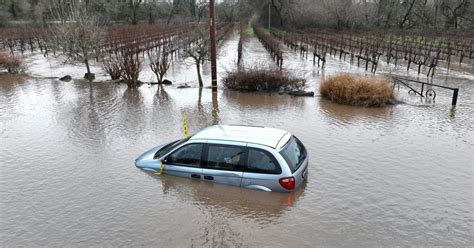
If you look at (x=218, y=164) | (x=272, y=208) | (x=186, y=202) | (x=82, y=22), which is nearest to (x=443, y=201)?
(x=272, y=208)

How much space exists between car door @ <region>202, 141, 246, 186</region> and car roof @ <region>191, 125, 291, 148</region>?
0.64 feet

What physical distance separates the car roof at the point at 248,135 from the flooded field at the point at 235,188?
121 cm

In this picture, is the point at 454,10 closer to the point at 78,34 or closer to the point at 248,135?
the point at 78,34

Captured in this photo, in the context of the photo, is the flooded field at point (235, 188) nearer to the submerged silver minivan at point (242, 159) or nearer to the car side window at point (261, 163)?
the submerged silver minivan at point (242, 159)

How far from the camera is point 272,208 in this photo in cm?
856

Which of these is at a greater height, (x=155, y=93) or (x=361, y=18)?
(x=361, y=18)

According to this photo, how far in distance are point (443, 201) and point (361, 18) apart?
71603 millimetres

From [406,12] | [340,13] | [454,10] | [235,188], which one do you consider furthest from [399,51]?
[406,12]

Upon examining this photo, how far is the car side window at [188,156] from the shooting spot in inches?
363

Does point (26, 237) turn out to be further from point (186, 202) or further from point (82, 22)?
point (82, 22)

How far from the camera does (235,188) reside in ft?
29.8

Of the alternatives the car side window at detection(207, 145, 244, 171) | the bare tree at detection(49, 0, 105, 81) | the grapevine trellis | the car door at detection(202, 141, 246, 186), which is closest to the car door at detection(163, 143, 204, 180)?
the car door at detection(202, 141, 246, 186)

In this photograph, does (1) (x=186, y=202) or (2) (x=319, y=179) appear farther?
(2) (x=319, y=179)

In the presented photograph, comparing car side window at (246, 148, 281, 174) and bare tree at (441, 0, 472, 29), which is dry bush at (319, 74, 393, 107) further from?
bare tree at (441, 0, 472, 29)
